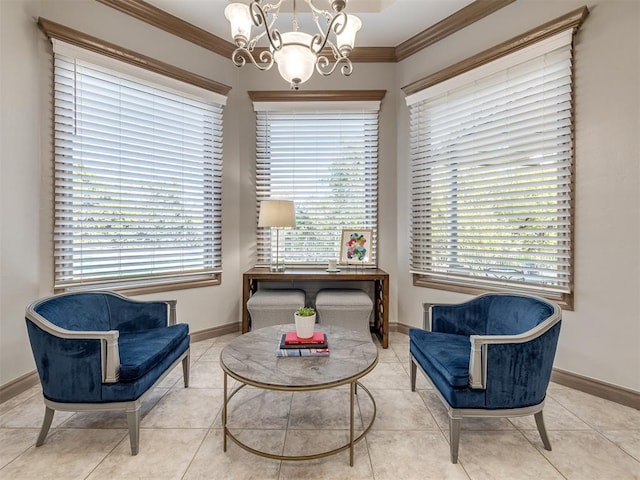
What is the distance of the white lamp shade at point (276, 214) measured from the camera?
10.4 feet

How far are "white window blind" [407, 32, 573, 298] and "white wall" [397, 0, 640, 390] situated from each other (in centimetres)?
10

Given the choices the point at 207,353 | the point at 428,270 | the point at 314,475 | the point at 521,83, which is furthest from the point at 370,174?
the point at 314,475

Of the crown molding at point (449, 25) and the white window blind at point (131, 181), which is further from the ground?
the crown molding at point (449, 25)

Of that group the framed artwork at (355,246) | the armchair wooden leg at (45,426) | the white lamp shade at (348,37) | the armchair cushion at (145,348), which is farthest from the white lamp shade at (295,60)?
the armchair wooden leg at (45,426)

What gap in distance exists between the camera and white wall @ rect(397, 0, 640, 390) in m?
2.08

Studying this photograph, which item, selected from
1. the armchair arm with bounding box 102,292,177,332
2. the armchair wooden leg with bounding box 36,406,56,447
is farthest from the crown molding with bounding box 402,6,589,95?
the armchair wooden leg with bounding box 36,406,56,447

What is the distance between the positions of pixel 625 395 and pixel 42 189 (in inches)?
175

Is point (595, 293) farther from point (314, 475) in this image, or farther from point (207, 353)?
point (207, 353)

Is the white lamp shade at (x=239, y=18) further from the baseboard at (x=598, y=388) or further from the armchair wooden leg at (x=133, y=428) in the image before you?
the baseboard at (x=598, y=388)

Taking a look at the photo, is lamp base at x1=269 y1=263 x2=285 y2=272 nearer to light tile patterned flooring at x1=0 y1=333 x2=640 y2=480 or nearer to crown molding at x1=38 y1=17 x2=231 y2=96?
light tile patterned flooring at x1=0 y1=333 x2=640 y2=480

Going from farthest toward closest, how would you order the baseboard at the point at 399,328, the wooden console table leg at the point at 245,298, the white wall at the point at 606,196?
the baseboard at the point at 399,328
the wooden console table leg at the point at 245,298
the white wall at the point at 606,196

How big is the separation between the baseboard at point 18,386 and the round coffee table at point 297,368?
1.66m

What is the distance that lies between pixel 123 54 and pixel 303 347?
9.66 feet

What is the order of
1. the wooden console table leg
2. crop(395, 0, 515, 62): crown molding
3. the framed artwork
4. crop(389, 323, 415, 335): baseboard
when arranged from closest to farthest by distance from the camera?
crop(395, 0, 515, 62): crown molding → the wooden console table leg → the framed artwork → crop(389, 323, 415, 335): baseboard
